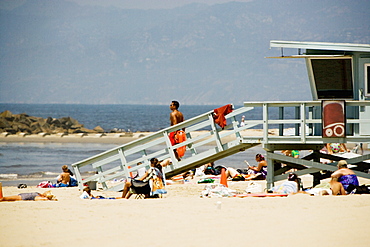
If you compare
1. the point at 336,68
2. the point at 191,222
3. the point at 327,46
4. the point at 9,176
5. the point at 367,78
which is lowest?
the point at 9,176

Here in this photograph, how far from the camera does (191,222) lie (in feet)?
34.5

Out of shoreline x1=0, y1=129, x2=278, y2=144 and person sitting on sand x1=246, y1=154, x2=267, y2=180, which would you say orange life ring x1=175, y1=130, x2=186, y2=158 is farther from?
shoreline x1=0, y1=129, x2=278, y2=144

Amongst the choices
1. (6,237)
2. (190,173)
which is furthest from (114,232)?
(190,173)

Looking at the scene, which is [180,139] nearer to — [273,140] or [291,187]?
[273,140]

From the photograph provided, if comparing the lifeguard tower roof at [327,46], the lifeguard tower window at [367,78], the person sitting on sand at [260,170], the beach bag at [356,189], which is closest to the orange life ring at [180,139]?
the lifeguard tower roof at [327,46]

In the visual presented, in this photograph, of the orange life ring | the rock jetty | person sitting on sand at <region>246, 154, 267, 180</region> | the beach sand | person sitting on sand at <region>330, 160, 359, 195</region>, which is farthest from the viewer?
the rock jetty

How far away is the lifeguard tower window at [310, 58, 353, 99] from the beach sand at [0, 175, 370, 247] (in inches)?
117

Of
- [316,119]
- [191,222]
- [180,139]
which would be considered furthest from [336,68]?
[191,222]

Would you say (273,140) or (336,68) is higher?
(336,68)

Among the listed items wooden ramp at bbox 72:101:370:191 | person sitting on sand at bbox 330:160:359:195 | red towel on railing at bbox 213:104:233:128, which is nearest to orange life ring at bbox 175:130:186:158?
wooden ramp at bbox 72:101:370:191

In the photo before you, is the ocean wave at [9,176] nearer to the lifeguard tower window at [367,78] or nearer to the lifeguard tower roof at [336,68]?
the lifeguard tower roof at [336,68]

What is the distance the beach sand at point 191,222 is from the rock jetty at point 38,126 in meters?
43.7

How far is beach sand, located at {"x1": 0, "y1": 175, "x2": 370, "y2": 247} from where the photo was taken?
934 centimetres

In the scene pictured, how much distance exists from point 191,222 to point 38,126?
50983 mm
